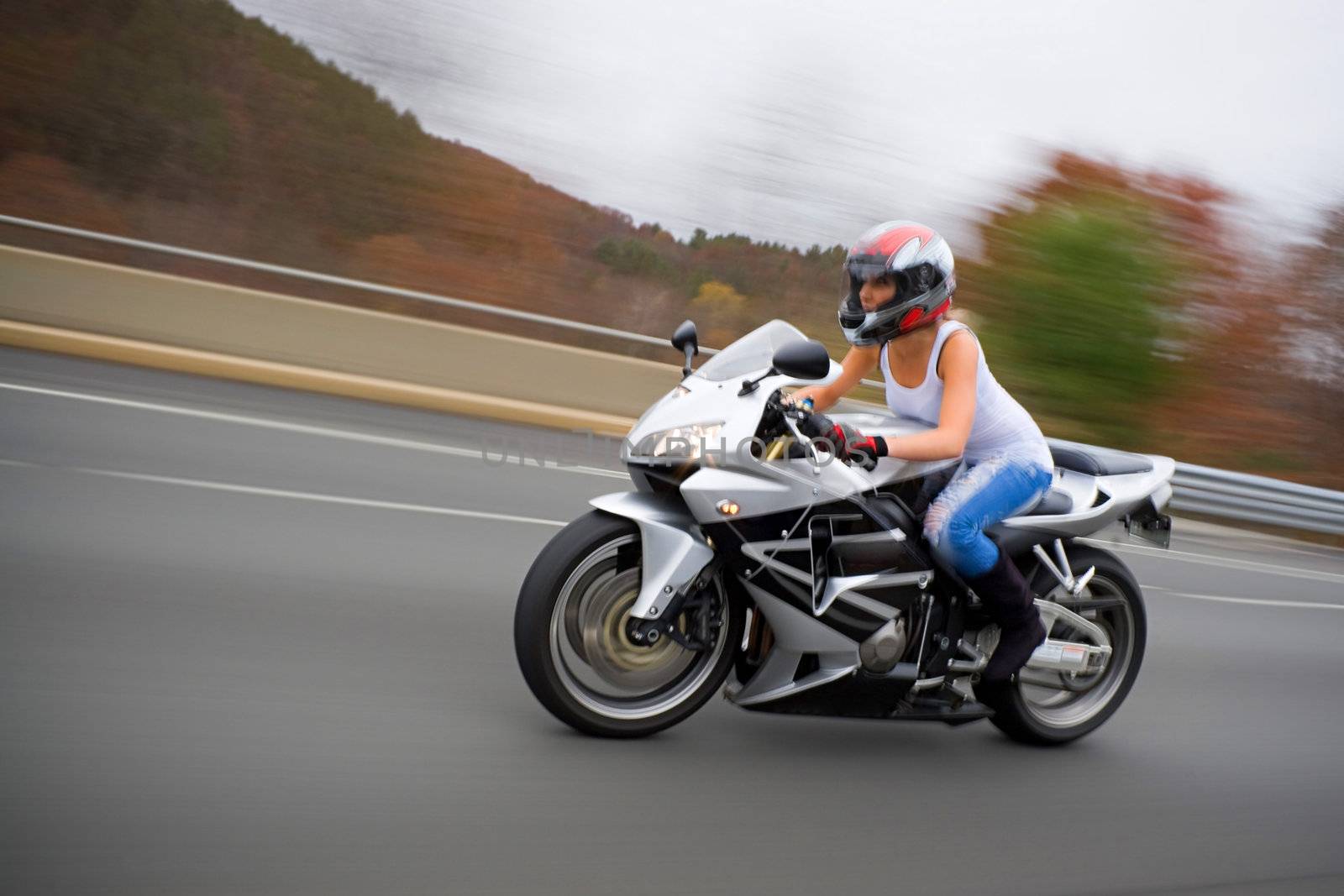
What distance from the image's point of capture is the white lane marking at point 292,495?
6.82m

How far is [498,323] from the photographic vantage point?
545 inches

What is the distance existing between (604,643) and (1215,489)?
28.4 ft

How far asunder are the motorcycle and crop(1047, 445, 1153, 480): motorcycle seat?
30cm

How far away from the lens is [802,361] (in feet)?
12.4

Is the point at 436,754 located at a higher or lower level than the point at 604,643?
lower

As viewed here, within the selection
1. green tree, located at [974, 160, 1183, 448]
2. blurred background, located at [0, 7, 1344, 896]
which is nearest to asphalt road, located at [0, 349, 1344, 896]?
blurred background, located at [0, 7, 1344, 896]

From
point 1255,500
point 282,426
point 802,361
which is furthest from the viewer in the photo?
point 1255,500

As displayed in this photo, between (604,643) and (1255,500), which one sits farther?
(1255,500)

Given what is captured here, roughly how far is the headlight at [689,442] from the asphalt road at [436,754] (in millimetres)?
1043

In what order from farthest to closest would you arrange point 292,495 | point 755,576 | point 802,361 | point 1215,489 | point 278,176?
point 278,176 < point 1215,489 < point 292,495 < point 755,576 < point 802,361

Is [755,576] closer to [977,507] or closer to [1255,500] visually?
[977,507]

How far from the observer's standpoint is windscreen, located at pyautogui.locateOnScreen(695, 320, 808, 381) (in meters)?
4.33

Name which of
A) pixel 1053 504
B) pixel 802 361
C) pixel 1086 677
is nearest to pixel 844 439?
pixel 802 361

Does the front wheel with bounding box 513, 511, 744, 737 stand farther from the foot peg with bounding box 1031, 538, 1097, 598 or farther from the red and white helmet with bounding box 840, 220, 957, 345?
the foot peg with bounding box 1031, 538, 1097, 598
